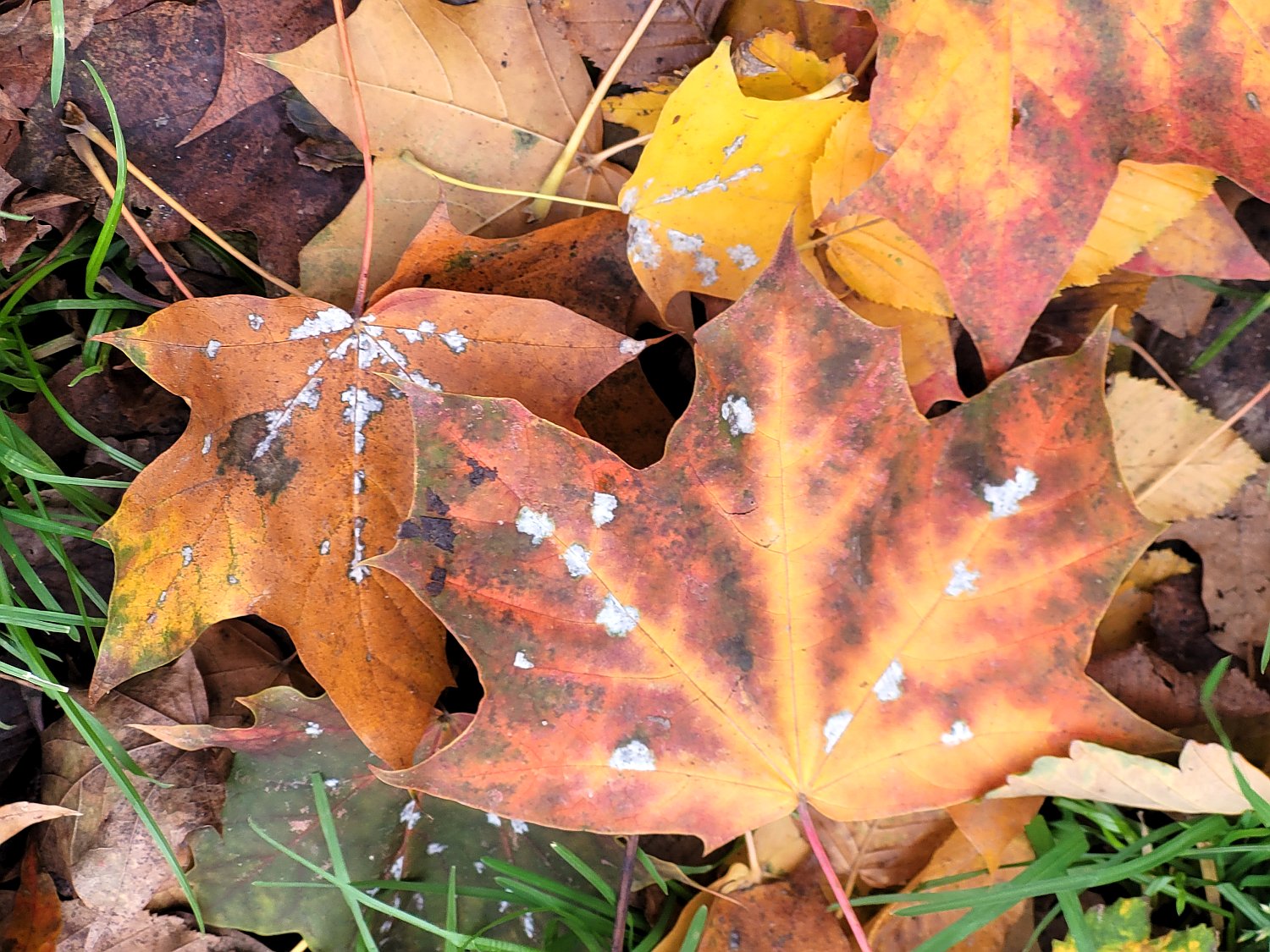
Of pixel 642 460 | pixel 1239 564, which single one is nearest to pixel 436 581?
pixel 642 460

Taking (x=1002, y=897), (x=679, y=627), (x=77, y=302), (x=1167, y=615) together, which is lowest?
(x=1002, y=897)

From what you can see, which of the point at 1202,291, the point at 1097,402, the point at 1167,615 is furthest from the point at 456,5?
the point at 1167,615

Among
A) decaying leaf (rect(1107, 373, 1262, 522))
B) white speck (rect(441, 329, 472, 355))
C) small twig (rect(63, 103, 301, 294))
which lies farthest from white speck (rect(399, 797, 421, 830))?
decaying leaf (rect(1107, 373, 1262, 522))

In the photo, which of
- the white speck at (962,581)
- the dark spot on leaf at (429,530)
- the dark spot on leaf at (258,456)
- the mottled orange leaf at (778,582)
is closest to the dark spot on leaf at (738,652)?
the mottled orange leaf at (778,582)

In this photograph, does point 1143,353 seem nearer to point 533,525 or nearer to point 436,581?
point 533,525

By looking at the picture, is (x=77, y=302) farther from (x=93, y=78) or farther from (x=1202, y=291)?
(x=1202, y=291)

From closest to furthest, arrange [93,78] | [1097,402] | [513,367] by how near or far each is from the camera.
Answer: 1. [1097,402]
2. [513,367]
3. [93,78]
